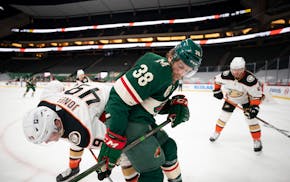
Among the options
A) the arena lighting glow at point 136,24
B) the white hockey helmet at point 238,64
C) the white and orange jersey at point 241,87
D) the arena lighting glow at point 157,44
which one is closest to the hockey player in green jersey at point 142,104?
the white hockey helmet at point 238,64

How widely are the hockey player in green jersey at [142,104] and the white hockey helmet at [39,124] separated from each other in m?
0.36

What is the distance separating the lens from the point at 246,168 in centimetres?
213

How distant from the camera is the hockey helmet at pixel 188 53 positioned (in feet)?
3.53

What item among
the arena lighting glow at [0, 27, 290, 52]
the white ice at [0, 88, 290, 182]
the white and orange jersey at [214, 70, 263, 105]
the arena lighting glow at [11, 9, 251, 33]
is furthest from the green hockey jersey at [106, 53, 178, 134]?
the arena lighting glow at [11, 9, 251, 33]

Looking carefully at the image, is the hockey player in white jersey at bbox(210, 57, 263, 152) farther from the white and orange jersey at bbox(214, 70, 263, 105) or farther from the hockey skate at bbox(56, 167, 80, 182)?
the hockey skate at bbox(56, 167, 80, 182)

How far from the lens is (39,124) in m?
1.08

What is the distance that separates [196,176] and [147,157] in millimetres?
1227

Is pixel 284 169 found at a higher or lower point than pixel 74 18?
lower

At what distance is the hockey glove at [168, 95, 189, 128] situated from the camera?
1.44 m

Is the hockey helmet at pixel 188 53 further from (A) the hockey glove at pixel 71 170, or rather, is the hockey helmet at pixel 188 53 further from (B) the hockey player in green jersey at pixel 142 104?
(A) the hockey glove at pixel 71 170

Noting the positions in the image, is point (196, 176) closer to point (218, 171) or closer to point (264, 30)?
point (218, 171)

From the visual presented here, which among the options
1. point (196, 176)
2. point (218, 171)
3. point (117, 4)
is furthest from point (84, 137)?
point (117, 4)

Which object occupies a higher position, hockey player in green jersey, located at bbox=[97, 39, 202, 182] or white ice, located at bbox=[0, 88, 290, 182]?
hockey player in green jersey, located at bbox=[97, 39, 202, 182]

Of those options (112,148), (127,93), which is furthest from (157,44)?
(112,148)
